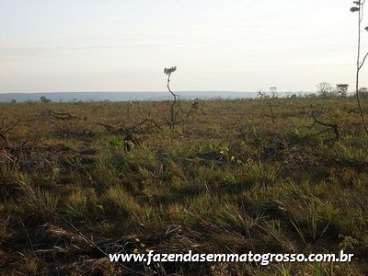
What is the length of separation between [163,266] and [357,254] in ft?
4.59

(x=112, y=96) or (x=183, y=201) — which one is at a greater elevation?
(x=112, y=96)

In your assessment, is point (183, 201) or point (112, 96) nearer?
point (183, 201)

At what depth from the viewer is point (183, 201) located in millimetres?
4547

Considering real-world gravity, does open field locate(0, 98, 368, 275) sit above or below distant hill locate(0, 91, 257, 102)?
below

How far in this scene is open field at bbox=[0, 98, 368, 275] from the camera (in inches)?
136

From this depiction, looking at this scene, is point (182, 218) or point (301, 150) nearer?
point (182, 218)

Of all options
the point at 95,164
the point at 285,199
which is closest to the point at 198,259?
the point at 285,199

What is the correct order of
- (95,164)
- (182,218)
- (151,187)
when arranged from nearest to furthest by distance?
1. (182,218)
2. (151,187)
3. (95,164)

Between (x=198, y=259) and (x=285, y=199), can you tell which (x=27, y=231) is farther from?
(x=285, y=199)

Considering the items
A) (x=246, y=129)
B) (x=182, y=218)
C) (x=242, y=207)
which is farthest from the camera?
(x=246, y=129)

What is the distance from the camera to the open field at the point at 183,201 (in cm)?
347

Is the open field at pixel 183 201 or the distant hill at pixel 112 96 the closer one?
the open field at pixel 183 201

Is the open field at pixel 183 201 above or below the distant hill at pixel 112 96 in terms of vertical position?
below

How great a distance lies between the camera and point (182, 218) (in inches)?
159
